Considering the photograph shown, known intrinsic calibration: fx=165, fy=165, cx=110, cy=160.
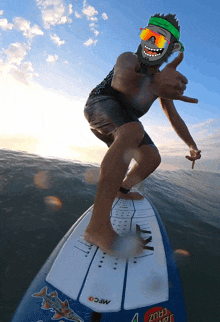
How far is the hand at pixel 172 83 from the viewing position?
99cm

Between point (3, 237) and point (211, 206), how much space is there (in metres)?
3.95

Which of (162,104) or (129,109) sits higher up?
(162,104)

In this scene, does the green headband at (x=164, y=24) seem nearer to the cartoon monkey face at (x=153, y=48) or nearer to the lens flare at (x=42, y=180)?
the cartoon monkey face at (x=153, y=48)

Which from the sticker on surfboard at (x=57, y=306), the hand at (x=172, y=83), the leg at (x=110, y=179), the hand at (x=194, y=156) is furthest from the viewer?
the hand at (x=194, y=156)

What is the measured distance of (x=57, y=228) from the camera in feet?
5.97

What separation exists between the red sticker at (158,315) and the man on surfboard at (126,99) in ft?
1.30

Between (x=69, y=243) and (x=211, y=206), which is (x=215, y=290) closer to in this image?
(x=69, y=243)

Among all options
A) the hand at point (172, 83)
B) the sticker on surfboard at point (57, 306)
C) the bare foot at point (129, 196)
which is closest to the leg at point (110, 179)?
the hand at point (172, 83)

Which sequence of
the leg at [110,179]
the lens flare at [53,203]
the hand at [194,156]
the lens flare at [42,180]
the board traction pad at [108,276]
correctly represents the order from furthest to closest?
the lens flare at [42,180] < the lens flare at [53,203] < the hand at [194,156] < the leg at [110,179] < the board traction pad at [108,276]

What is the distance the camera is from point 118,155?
3.71 ft

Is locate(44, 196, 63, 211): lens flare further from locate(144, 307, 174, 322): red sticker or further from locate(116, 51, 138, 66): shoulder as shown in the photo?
locate(116, 51, 138, 66): shoulder

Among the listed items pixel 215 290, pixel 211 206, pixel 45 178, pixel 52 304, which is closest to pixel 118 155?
pixel 52 304

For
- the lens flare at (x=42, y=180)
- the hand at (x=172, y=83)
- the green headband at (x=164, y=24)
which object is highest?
the green headband at (x=164, y=24)

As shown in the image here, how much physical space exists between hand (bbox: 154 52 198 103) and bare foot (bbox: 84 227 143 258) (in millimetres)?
990
